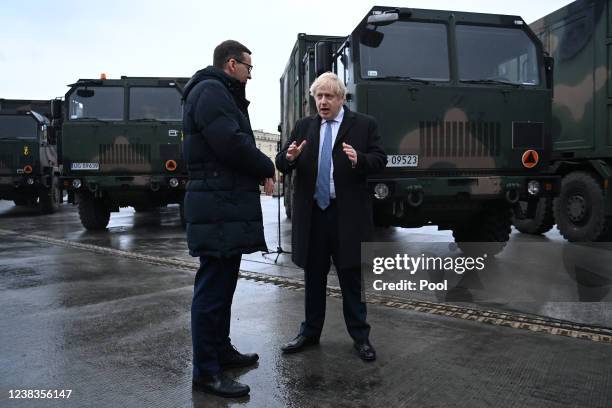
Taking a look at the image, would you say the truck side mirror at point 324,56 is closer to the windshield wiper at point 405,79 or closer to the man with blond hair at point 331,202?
the windshield wiper at point 405,79

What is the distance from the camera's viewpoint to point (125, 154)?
378 inches

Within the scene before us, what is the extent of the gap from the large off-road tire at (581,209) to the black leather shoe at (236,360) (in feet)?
20.0

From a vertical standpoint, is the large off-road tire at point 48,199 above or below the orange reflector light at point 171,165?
below

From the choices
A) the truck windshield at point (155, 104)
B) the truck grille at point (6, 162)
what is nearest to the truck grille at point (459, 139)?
the truck windshield at point (155, 104)

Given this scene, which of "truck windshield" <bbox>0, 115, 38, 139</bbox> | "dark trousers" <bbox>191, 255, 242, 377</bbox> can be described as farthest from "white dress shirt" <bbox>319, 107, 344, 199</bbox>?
"truck windshield" <bbox>0, 115, 38, 139</bbox>

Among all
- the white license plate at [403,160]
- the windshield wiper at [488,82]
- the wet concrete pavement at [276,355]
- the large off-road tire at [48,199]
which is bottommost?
the wet concrete pavement at [276,355]

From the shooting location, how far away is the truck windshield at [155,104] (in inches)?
386

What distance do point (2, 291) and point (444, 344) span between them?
3.91 meters

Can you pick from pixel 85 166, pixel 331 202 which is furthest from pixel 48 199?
pixel 331 202

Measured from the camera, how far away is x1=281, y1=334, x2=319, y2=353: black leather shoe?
125 inches

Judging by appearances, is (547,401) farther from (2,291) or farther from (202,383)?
(2,291)

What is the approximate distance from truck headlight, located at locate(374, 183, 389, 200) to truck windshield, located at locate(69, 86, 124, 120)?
6120 mm

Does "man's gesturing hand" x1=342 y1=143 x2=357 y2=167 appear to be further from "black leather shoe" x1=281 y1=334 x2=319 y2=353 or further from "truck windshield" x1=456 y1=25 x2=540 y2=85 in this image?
"truck windshield" x1=456 y1=25 x2=540 y2=85

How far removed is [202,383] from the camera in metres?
2.67
